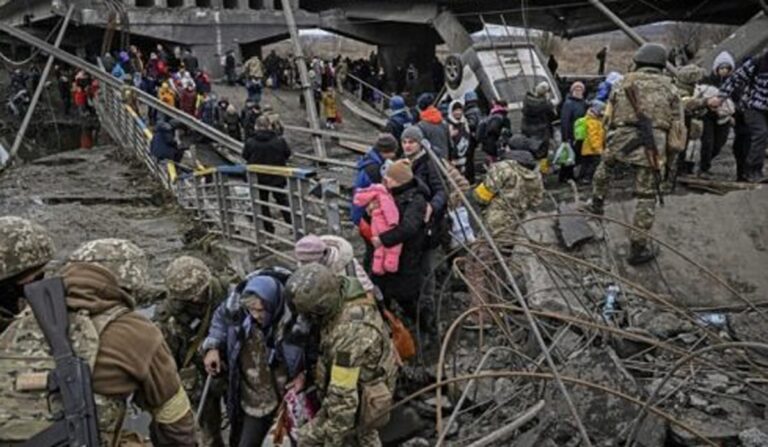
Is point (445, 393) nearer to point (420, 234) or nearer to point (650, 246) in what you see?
point (420, 234)

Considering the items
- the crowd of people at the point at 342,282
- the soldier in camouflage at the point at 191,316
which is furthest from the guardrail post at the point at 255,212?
the soldier in camouflage at the point at 191,316

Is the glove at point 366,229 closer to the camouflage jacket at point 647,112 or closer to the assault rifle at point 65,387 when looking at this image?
the camouflage jacket at point 647,112

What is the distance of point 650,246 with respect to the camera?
19.9 feet

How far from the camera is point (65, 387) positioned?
2209 mm

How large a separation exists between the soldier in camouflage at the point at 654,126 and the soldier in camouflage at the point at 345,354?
3325mm

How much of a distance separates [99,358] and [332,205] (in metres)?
3.84

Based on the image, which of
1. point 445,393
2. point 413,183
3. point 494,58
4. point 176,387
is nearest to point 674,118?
point 413,183

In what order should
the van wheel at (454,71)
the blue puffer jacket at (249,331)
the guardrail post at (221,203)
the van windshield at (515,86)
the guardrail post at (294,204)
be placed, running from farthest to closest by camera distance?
the van wheel at (454,71)
the van windshield at (515,86)
the guardrail post at (221,203)
the guardrail post at (294,204)
the blue puffer jacket at (249,331)

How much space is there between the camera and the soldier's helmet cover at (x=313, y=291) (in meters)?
3.37

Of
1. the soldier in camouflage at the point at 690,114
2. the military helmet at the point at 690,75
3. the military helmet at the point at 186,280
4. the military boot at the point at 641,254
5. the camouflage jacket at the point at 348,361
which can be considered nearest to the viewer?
the camouflage jacket at the point at 348,361

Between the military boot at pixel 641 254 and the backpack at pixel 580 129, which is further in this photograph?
the backpack at pixel 580 129

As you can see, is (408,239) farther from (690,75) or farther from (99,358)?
(690,75)

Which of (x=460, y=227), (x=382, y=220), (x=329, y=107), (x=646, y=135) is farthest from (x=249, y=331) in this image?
(x=329, y=107)

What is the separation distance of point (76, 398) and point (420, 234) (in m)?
3.21
